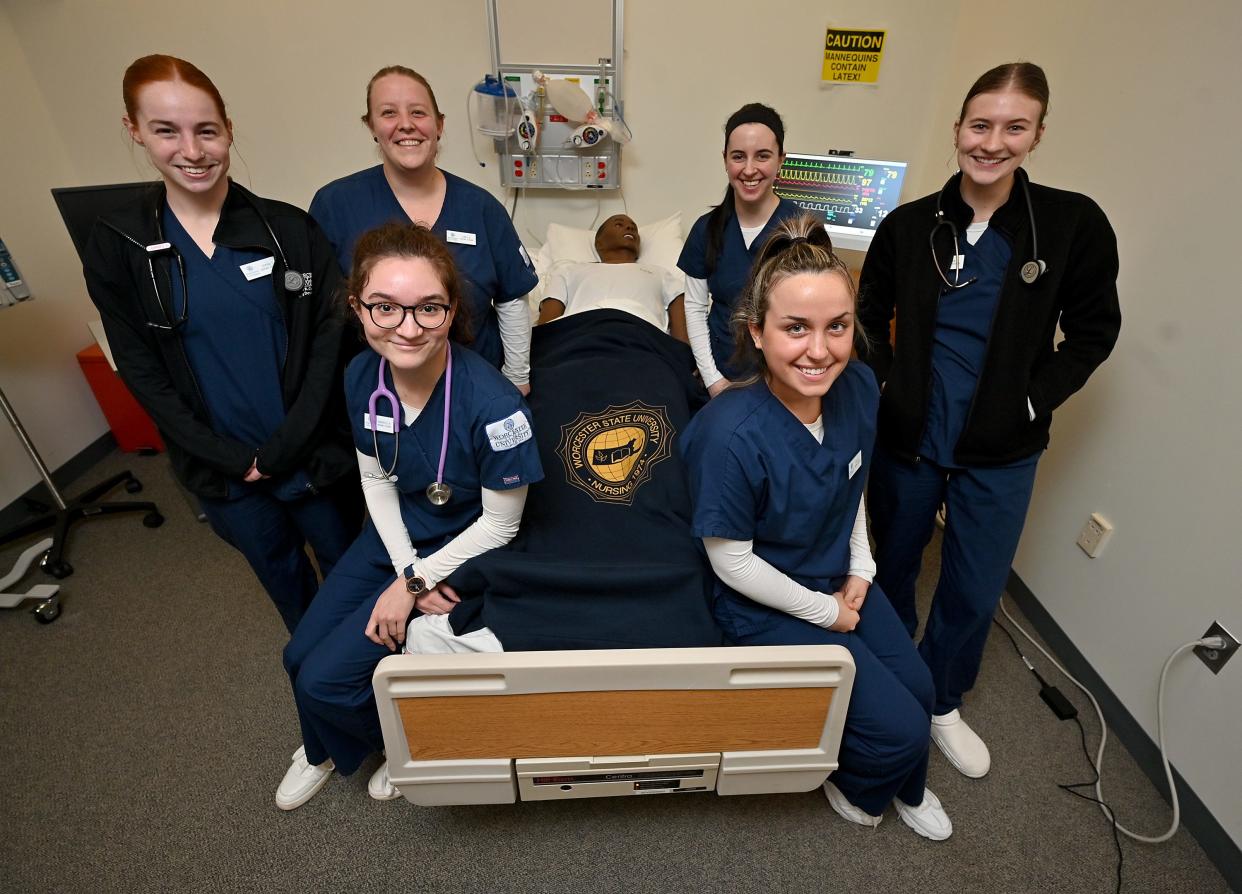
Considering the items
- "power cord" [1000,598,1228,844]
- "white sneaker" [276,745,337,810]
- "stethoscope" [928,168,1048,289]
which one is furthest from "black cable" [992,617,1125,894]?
"white sneaker" [276,745,337,810]

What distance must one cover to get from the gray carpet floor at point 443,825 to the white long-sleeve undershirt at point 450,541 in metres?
0.65

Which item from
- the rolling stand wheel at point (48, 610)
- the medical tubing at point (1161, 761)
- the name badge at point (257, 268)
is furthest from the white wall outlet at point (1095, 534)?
the rolling stand wheel at point (48, 610)

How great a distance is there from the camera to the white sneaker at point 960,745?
65.4 inches

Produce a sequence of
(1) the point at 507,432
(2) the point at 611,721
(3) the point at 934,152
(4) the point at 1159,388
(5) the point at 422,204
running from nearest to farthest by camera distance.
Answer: (2) the point at 611,721
(1) the point at 507,432
(4) the point at 1159,388
(5) the point at 422,204
(3) the point at 934,152

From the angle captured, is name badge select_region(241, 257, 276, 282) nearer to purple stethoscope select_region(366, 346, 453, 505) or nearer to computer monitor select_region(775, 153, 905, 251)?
purple stethoscope select_region(366, 346, 453, 505)

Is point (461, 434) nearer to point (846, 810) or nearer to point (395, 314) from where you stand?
point (395, 314)

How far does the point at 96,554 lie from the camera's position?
2.45m

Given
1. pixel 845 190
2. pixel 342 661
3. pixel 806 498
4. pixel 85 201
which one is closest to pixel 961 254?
pixel 806 498

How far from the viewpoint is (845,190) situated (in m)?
2.69

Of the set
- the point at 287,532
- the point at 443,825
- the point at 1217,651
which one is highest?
the point at 287,532

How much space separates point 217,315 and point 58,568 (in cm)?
162

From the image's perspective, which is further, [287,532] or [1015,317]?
[287,532]

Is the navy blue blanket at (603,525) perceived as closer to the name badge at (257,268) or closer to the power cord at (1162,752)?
the name badge at (257,268)

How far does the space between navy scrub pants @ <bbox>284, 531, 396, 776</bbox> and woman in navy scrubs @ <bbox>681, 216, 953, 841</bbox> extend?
0.75 meters
